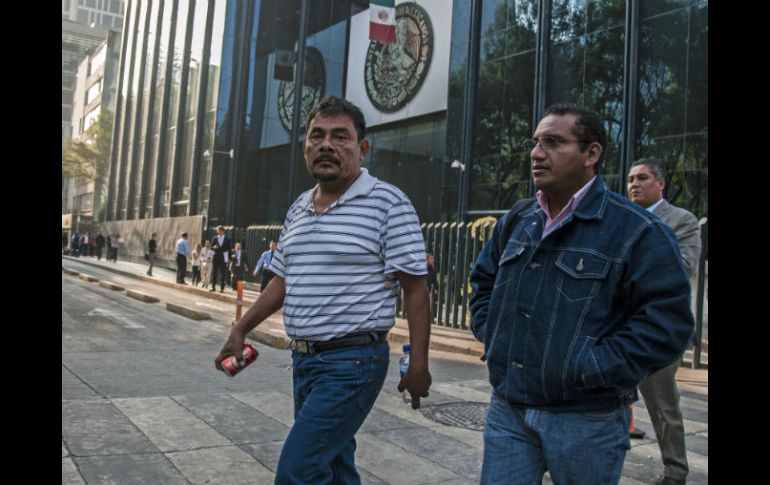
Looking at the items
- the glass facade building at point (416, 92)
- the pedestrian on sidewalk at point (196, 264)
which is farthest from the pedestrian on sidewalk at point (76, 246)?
the pedestrian on sidewalk at point (196, 264)

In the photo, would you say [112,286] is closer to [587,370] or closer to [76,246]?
[587,370]

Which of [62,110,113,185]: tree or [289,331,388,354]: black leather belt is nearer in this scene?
[289,331,388,354]: black leather belt

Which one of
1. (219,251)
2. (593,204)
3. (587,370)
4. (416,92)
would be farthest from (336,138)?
(416,92)

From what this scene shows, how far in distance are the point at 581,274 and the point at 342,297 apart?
3.43ft

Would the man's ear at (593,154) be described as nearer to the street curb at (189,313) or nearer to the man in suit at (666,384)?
the man in suit at (666,384)

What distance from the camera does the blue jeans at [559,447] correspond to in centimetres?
216

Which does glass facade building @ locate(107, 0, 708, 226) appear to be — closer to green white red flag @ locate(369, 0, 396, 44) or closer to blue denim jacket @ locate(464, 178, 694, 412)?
green white red flag @ locate(369, 0, 396, 44)

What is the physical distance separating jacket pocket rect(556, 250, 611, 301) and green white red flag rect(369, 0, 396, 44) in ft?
58.8

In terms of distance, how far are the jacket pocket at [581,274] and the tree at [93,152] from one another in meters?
55.2

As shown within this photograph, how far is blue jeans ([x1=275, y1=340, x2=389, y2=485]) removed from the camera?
2.60 meters

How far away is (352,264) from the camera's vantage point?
112 inches

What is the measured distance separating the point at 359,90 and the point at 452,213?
10.4 m

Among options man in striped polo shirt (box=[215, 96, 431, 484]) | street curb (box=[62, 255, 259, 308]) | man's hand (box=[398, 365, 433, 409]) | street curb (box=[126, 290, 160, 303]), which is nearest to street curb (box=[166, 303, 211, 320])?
street curb (box=[126, 290, 160, 303])
